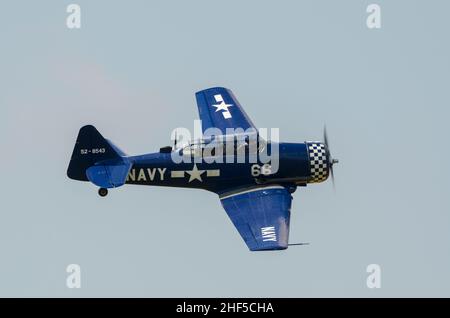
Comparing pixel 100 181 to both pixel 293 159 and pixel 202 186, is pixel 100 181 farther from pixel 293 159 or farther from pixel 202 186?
pixel 293 159

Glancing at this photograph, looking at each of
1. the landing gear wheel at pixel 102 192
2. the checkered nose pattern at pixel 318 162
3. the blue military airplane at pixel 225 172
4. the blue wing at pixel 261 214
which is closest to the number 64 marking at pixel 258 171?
the blue military airplane at pixel 225 172

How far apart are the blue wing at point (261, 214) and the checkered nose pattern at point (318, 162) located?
0.97 m

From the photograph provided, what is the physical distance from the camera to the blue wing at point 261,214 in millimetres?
36250

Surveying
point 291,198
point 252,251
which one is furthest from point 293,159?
point 252,251

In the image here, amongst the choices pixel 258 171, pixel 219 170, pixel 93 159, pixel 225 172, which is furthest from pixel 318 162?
pixel 93 159

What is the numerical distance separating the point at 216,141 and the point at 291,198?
2.49m

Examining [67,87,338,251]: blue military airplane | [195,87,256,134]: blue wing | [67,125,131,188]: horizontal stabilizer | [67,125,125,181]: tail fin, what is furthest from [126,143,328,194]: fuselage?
[195,87,256,134]: blue wing

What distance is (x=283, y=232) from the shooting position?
36531mm

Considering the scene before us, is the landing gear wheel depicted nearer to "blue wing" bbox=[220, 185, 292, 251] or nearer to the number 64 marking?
"blue wing" bbox=[220, 185, 292, 251]

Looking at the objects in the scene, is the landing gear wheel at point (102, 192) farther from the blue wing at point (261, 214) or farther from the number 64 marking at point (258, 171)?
the number 64 marking at point (258, 171)

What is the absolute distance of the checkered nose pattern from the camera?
39.1 meters

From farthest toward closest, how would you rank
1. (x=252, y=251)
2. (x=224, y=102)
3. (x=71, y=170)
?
(x=224, y=102)
(x=71, y=170)
(x=252, y=251)

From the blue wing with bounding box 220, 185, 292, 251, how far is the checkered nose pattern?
38.2 inches

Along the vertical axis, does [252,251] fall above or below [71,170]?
below
